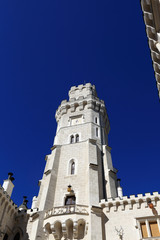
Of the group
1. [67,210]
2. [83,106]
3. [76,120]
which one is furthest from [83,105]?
[67,210]

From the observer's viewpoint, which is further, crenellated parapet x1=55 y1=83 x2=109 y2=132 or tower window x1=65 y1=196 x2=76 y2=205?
crenellated parapet x1=55 y1=83 x2=109 y2=132

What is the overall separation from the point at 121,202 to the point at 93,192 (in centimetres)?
275

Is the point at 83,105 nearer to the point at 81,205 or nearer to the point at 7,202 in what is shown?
the point at 81,205

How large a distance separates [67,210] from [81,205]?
132 cm

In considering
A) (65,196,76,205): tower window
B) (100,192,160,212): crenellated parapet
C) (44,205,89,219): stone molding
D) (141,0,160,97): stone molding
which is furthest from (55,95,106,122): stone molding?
(141,0,160,97): stone molding

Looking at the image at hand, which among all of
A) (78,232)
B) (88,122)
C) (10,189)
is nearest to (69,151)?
(88,122)

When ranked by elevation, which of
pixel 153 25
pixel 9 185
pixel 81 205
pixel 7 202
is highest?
pixel 153 25

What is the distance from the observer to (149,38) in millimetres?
13203

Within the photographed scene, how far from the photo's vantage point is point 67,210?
18609 mm

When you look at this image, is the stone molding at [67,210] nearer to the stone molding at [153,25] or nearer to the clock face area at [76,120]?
the stone molding at [153,25]

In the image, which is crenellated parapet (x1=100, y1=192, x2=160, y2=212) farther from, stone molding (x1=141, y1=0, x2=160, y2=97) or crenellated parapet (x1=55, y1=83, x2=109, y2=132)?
crenellated parapet (x1=55, y1=83, x2=109, y2=132)

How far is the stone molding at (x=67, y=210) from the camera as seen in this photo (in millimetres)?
18256

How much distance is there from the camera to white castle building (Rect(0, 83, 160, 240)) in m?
17.6

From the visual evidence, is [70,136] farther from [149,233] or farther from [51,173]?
[149,233]
